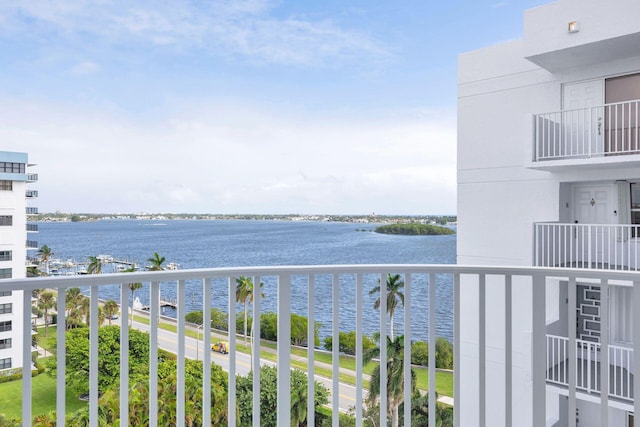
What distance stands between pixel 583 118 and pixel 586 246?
6.47 ft

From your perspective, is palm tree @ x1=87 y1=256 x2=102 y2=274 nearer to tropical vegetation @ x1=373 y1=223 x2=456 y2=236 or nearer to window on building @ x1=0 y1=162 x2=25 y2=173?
window on building @ x1=0 y1=162 x2=25 y2=173

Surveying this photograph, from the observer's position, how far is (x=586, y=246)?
7.03 m

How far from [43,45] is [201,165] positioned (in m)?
11.4

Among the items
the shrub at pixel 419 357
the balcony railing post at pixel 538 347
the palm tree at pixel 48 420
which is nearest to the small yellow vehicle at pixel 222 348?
the palm tree at pixel 48 420

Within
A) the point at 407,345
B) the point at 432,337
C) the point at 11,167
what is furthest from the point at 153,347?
the point at 11,167

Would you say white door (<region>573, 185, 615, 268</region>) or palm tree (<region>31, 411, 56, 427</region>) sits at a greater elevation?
white door (<region>573, 185, 615, 268</region>)

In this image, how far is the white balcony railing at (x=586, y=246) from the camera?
656 cm

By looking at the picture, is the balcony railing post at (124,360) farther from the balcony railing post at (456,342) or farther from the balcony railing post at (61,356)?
the balcony railing post at (456,342)

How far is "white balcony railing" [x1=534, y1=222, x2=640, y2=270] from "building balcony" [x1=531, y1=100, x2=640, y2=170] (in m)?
0.96

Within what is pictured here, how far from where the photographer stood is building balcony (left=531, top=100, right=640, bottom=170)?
6.30m

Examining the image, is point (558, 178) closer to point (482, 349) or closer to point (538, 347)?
point (538, 347)

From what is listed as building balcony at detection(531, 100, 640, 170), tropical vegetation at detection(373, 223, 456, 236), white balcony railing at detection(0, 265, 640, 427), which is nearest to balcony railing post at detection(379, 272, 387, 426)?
white balcony railing at detection(0, 265, 640, 427)

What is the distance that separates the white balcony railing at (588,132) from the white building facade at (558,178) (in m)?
0.02

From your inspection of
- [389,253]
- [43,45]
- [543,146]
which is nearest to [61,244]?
[43,45]
